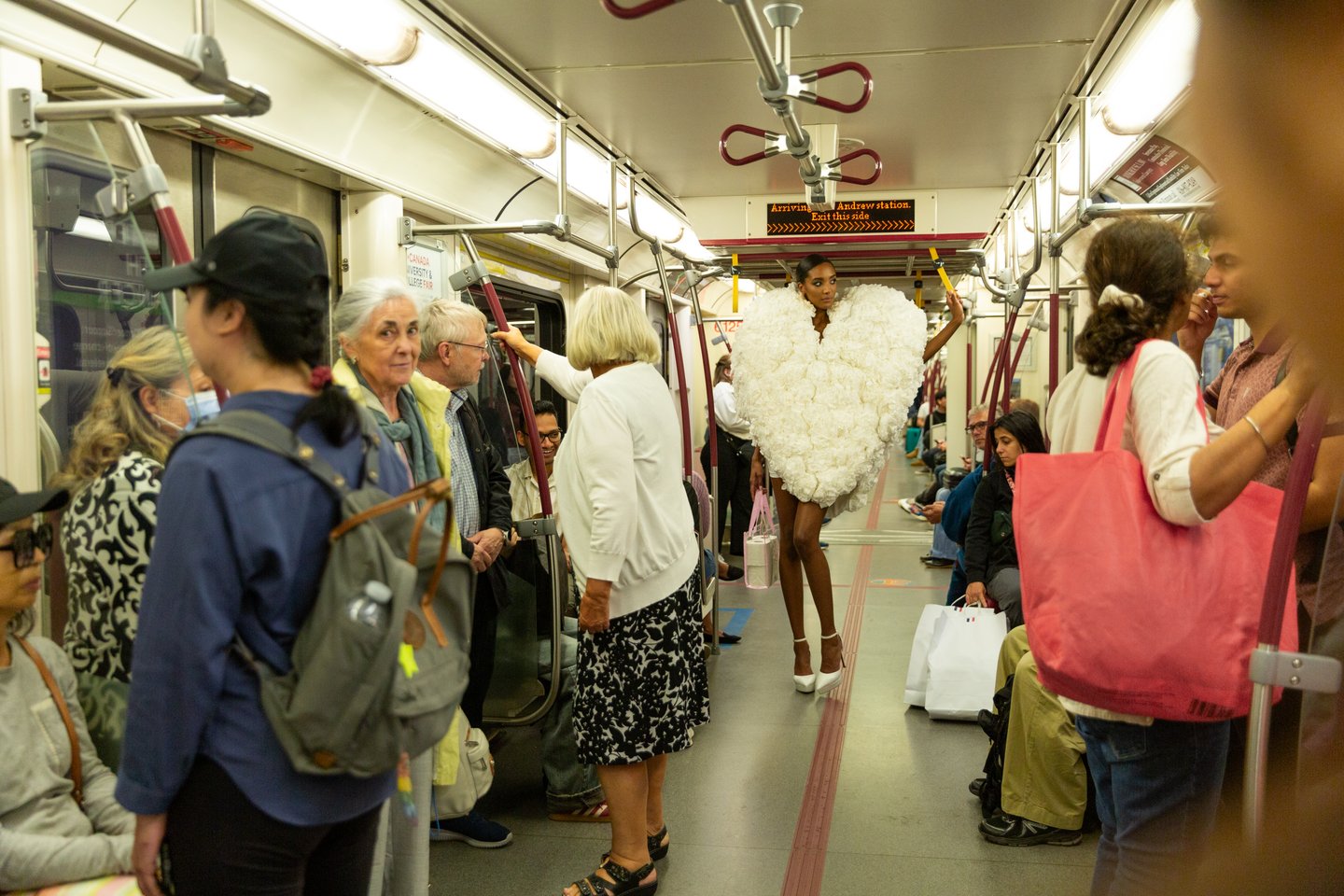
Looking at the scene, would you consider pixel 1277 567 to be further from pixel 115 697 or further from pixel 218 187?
pixel 218 187

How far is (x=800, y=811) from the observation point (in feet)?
12.4

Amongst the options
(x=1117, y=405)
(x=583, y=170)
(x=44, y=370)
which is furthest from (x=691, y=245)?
(x=1117, y=405)

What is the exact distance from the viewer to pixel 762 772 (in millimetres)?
4172

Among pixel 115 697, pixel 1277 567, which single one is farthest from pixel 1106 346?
pixel 115 697

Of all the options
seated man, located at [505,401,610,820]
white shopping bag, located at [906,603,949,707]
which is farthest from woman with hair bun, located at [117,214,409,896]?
white shopping bag, located at [906,603,949,707]

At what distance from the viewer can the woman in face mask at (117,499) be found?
212cm

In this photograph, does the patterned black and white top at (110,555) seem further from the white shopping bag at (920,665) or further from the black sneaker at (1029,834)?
the white shopping bag at (920,665)

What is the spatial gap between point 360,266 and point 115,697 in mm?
2165

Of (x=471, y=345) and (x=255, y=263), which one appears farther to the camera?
(x=471, y=345)

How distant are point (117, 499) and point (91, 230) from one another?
758 mm

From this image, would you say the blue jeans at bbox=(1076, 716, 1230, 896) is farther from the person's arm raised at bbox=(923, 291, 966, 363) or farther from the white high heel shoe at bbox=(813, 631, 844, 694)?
the person's arm raised at bbox=(923, 291, 966, 363)

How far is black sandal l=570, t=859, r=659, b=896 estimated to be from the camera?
306 centimetres

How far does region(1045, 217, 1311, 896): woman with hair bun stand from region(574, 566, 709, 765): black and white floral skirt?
1304 millimetres

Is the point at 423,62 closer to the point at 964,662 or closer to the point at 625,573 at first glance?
the point at 625,573
